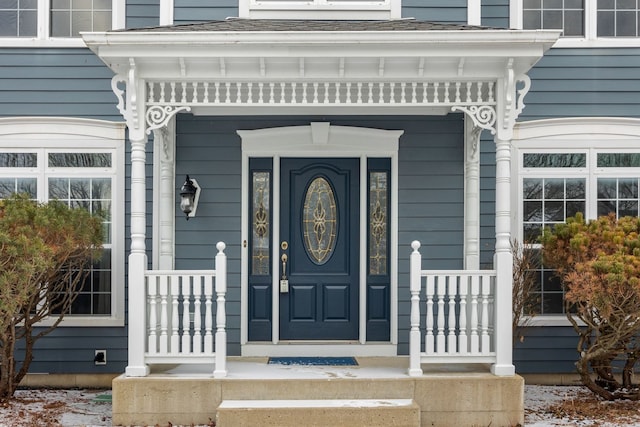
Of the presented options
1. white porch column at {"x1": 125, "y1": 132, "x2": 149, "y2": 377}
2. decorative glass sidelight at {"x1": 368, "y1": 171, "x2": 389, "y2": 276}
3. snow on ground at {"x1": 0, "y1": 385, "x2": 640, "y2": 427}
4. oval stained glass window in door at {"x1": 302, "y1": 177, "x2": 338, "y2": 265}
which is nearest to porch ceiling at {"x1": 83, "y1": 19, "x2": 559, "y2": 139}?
white porch column at {"x1": 125, "y1": 132, "x2": 149, "y2": 377}

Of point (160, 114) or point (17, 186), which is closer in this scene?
point (160, 114)

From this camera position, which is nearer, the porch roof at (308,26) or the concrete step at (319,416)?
the concrete step at (319,416)

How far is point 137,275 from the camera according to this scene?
5.98 m

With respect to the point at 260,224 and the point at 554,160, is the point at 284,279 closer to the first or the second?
the point at 260,224

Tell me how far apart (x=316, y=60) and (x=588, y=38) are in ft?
10.9

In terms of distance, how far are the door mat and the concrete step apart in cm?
113

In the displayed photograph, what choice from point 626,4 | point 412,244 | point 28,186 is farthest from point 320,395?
point 626,4

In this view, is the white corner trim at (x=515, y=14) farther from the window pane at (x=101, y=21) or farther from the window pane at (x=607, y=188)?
the window pane at (x=101, y=21)

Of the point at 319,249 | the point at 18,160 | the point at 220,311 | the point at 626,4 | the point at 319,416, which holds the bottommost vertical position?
the point at 319,416

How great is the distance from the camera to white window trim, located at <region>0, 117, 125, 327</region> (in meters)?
7.42

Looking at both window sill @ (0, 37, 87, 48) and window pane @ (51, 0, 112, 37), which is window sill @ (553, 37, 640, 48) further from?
window sill @ (0, 37, 87, 48)

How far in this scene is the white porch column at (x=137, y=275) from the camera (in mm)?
5945

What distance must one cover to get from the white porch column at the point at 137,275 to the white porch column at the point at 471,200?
3.32m

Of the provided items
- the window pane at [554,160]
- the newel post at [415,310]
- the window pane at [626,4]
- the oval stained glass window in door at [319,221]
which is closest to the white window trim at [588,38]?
the window pane at [626,4]
